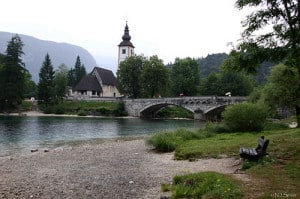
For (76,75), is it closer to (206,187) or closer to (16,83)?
(16,83)

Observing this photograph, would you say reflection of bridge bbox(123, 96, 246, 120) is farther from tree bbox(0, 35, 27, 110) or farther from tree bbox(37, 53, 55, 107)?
tree bbox(0, 35, 27, 110)

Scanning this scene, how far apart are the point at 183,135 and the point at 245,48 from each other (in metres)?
11.1

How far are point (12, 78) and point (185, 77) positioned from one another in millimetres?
41322

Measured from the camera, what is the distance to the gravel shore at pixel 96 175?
10.8 m

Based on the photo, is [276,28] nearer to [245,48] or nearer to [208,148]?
[245,48]

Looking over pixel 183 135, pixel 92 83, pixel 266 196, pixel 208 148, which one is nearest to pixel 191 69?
pixel 92 83

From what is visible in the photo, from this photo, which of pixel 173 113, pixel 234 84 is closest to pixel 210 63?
pixel 234 84

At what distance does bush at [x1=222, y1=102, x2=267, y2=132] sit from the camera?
26531 mm

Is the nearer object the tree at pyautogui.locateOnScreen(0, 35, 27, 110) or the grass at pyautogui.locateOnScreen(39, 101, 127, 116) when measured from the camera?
the tree at pyautogui.locateOnScreen(0, 35, 27, 110)

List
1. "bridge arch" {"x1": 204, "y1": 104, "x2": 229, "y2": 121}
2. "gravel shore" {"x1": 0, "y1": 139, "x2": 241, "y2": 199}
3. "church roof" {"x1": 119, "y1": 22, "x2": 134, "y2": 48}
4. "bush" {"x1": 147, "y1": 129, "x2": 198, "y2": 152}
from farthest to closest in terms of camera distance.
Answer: "church roof" {"x1": 119, "y1": 22, "x2": 134, "y2": 48}
"bridge arch" {"x1": 204, "y1": 104, "x2": 229, "y2": 121}
"bush" {"x1": 147, "y1": 129, "x2": 198, "y2": 152}
"gravel shore" {"x1": 0, "y1": 139, "x2": 241, "y2": 199}

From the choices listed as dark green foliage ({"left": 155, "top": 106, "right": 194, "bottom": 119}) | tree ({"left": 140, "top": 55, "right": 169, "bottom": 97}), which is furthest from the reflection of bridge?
tree ({"left": 140, "top": 55, "right": 169, "bottom": 97})

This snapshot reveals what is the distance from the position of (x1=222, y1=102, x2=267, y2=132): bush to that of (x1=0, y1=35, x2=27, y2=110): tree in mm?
59548

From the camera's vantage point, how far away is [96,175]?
13.6 meters

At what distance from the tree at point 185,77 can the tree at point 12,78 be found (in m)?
37.3
